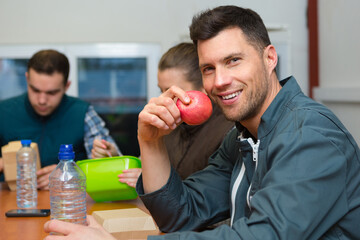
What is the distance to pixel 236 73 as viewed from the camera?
4.20 ft

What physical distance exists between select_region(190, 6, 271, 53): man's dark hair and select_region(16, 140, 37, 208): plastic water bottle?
0.93m

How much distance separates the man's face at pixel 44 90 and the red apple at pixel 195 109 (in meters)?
1.51

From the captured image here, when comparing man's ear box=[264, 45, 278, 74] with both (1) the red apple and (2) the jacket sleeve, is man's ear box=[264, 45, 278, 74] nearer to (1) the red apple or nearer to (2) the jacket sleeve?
(1) the red apple

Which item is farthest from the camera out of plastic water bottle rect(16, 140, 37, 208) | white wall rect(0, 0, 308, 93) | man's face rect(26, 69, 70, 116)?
white wall rect(0, 0, 308, 93)

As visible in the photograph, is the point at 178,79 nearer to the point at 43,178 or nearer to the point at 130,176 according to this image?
the point at 130,176

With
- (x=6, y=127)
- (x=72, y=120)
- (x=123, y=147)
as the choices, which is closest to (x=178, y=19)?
(x=123, y=147)

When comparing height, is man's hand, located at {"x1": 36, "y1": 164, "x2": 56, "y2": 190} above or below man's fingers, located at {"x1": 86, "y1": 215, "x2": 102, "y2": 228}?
below

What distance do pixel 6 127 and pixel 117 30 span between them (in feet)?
4.49

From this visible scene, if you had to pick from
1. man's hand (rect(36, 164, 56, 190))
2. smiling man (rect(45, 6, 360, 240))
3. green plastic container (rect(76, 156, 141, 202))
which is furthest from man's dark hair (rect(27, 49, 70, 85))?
smiling man (rect(45, 6, 360, 240))

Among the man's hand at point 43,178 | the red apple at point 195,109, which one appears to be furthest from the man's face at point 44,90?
the red apple at point 195,109

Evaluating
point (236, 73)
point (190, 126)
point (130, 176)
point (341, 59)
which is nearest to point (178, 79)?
point (190, 126)

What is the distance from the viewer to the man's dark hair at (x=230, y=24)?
4.24 ft

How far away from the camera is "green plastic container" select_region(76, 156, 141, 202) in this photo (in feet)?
5.57

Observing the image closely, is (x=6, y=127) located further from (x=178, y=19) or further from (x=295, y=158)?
(x=295, y=158)
